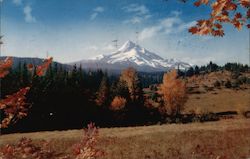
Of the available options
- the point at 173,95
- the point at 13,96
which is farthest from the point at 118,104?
the point at 13,96

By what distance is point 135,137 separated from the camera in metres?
45.2

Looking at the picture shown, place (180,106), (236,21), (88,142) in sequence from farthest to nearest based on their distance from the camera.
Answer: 1. (180,106)
2. (88,142)
3. (236,21)

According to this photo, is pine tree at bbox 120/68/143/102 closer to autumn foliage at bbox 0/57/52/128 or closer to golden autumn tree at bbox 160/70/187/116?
golden autumn tree at bbox 160/70/187/116

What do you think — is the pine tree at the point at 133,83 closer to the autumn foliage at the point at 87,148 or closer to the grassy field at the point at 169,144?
the grassy field at the point at 169,144

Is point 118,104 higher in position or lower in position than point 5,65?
lower

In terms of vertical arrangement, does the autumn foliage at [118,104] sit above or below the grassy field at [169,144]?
above

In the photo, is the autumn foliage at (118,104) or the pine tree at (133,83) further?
the pine tree at (133,83)

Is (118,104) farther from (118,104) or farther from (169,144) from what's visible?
(169,144)

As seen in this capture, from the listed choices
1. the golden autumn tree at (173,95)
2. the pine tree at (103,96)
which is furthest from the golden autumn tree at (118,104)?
the golden autumn tree at (173,95)

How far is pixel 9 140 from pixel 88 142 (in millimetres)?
34349

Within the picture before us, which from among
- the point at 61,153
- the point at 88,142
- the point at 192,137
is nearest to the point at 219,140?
the point at 192,137

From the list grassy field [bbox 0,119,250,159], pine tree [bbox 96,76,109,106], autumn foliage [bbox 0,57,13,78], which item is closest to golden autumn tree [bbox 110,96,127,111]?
pine tree [bbox 96,76,109,106]

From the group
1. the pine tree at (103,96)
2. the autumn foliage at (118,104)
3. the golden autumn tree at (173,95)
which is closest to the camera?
the autumn foliage at (118,104)

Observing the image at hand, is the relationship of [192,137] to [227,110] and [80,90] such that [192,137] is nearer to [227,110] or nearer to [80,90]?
[80,90]
